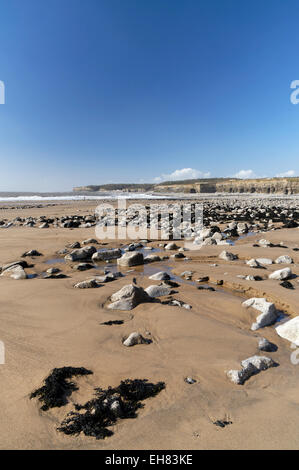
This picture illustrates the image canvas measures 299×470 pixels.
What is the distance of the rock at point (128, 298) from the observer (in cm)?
467

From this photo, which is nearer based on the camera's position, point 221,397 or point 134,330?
point 221,397

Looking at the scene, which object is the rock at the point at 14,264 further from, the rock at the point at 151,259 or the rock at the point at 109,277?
the rock at the point at 151,259

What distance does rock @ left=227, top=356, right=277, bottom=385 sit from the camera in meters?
2.77

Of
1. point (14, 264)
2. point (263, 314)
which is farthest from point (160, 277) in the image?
point (14, 264)

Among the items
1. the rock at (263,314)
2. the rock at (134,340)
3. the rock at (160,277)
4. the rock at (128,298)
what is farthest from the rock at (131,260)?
the rock at (134,340)

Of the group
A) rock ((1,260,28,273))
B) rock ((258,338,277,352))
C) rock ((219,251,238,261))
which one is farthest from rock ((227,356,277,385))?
rock ((1,260,28,273))

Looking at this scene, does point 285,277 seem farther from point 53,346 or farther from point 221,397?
point 53,346

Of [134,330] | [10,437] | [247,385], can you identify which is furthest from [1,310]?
[247,385]

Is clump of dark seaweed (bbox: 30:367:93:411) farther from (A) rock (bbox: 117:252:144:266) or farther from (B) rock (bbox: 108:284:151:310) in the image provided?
(A) rock (bbox: 117:252:144:266)

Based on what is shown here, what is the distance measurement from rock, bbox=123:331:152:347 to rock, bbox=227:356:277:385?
4.05 feet

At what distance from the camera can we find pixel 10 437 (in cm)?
214

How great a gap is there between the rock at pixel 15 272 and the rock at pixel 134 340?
430cm

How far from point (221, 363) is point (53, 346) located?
232 centimetres

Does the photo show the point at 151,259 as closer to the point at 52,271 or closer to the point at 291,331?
the point at 52,271
